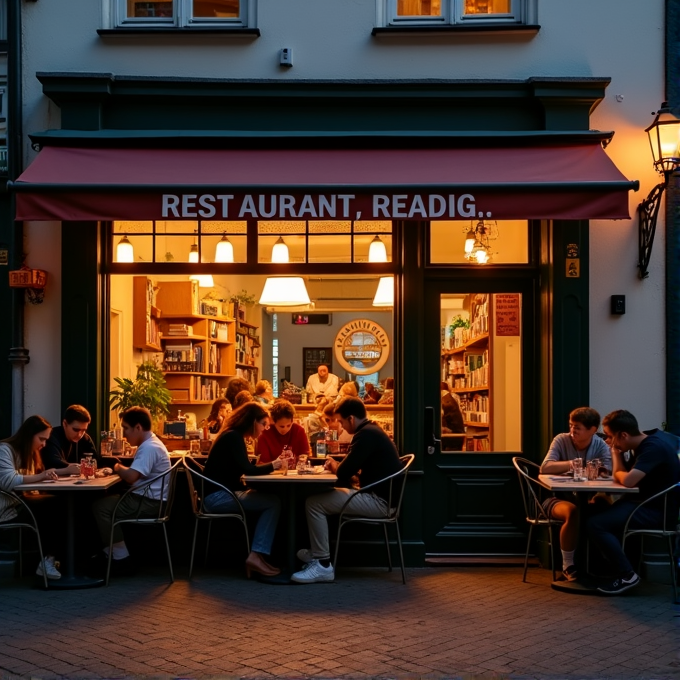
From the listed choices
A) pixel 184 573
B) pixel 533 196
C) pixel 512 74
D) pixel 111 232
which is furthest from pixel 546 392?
pixel 111 232

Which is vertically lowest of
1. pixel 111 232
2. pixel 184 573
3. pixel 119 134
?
pixel 184 573

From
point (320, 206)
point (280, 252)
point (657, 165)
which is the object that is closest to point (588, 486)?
point (657, 165)

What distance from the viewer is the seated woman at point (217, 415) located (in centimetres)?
1070

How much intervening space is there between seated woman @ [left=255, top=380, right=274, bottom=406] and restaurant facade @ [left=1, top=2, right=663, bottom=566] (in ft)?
5.30

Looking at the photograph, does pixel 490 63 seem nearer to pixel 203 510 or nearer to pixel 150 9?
pixel 150 9

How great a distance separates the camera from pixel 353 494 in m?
8.82

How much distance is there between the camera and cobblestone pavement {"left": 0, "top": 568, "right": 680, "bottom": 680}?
6277mm

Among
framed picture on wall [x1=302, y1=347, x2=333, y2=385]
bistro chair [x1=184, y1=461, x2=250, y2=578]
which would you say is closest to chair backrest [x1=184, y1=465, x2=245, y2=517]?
bistro chair [x1=184, y1=461, x2=250, y2=578]

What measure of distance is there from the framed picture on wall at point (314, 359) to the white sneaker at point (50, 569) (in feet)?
11.7

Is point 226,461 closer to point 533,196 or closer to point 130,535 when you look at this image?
point 130,535

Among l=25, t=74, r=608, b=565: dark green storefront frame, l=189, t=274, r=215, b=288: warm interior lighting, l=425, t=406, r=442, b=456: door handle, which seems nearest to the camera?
l=25, t=74, r=608, b=565: dark green storefront frame

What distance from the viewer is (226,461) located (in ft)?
29.5

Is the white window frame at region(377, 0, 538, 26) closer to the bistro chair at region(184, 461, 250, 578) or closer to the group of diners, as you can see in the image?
the group of diners

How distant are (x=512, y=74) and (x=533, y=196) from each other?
156 centimetres
